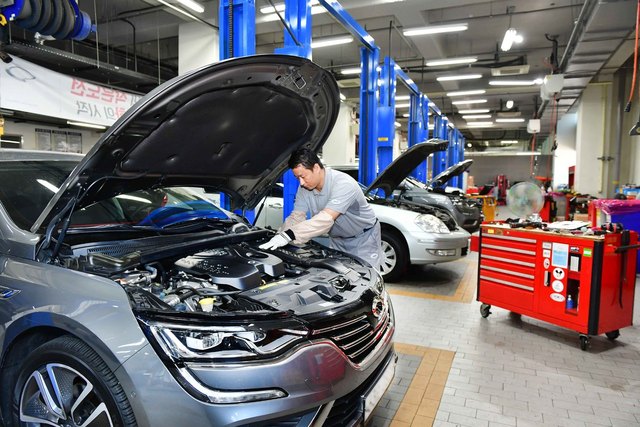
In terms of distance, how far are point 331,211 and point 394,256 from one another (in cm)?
255

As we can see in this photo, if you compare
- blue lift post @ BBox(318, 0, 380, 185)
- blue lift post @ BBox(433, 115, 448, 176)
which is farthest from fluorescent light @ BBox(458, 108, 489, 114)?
blue lift post @ BBox(318, 0, 380, 185)

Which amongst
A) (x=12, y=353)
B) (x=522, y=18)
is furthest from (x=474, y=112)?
(x=12, y=353)

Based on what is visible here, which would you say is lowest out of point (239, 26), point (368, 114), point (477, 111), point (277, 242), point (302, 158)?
point (277, 242)

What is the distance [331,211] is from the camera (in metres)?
2.92

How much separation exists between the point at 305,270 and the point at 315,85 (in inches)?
40.2

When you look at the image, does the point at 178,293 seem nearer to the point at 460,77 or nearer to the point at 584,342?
the point at 584,342

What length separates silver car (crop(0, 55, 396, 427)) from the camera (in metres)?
1.37

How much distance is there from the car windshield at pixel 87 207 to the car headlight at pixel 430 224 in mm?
2807

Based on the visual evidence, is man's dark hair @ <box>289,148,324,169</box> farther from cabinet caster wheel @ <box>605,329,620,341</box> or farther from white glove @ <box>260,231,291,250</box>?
cabinet caster wheel @ <box>605,329,620,341</box>

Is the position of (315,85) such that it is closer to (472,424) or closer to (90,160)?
(90,160)

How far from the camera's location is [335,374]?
59.4 inches

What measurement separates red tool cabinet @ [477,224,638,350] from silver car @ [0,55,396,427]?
1.96 m

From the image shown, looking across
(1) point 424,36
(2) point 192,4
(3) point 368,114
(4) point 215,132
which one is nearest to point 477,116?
(1) point 424,36

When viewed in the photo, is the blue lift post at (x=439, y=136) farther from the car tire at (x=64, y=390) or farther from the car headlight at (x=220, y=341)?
the car tire at (x=64, y=390)
